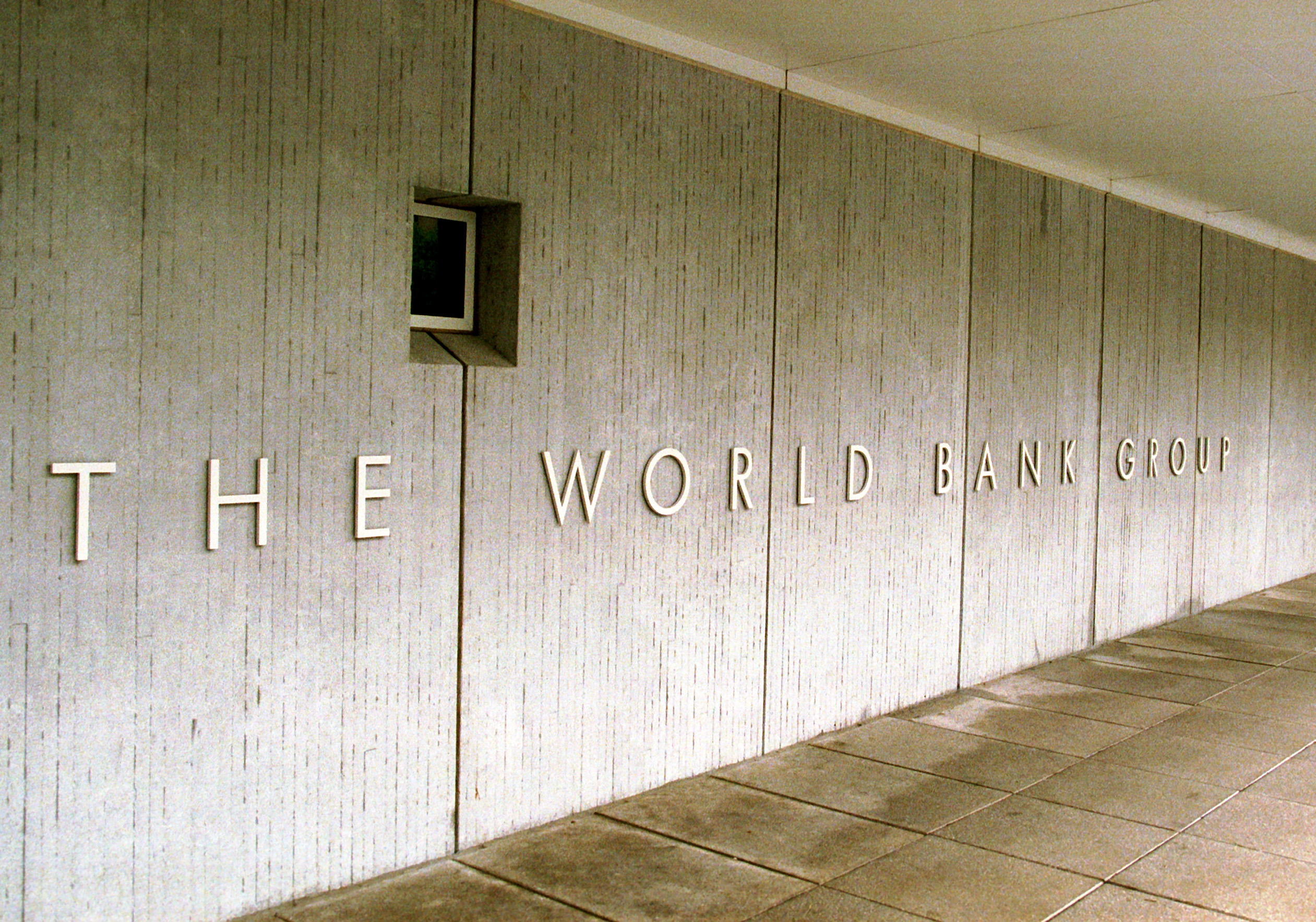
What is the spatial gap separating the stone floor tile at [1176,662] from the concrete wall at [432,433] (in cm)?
123

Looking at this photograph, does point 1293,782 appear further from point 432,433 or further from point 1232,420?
point 1232,420

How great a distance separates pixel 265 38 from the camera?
13.6 ft

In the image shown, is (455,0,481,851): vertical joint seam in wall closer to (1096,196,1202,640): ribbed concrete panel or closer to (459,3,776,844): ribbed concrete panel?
(459,3,776,844): ribbed concrete panel

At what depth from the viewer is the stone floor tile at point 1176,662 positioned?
27.6ft

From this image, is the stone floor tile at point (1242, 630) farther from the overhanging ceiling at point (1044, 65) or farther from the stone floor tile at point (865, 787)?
the stone floor tile at point (865, 787)

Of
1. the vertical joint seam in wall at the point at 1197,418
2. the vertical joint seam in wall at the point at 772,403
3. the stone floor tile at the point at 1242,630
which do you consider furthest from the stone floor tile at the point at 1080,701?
the vertical joint seam in wall at the point at 1197,418

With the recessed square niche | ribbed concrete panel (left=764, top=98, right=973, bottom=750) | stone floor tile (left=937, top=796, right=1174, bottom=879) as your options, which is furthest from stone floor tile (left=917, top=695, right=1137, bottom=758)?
the recessed square niche

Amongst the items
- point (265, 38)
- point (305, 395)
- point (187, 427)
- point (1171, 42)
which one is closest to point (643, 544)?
point (305, 395)

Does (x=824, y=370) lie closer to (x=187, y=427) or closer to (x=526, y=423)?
(x=526, y=423)

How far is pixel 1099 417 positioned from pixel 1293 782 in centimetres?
371

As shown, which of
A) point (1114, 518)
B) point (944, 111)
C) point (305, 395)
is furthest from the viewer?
point (1114, 518)

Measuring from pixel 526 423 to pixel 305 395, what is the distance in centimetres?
101

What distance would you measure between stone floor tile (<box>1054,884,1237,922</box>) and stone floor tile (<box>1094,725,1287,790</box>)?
162cm

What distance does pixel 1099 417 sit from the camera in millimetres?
9203
